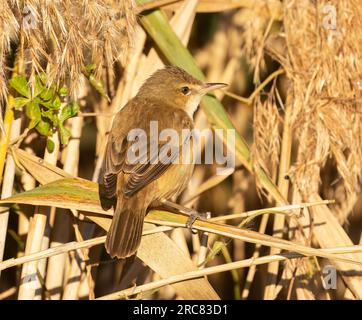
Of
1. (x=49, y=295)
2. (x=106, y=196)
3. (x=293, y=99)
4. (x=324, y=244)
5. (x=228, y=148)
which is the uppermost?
(x=293, y=99)

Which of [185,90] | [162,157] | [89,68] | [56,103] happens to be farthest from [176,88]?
[56,103]

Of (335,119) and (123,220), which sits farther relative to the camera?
(335,119)

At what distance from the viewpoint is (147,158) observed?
A: 3.44 metres

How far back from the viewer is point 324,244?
3.59 meters

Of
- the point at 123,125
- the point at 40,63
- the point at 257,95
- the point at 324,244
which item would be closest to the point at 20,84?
the point at 40,63

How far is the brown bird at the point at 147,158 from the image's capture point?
3.19 metres

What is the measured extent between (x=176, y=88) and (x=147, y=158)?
726 mm

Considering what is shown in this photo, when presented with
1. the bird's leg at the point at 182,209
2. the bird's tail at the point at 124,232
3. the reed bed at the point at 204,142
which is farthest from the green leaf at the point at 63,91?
the bird's leg at the point at 182,209

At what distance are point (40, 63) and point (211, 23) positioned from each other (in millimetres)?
1760

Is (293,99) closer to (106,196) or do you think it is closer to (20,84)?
(106,196)

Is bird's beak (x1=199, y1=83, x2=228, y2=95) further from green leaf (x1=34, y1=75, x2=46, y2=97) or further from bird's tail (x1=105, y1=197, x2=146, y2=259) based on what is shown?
green leaf (x1=34, y1=75, x2=46, y2=97)

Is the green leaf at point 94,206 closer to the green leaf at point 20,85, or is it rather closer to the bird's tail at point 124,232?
the bird's tail at point 124,232

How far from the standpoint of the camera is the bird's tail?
10.2ft

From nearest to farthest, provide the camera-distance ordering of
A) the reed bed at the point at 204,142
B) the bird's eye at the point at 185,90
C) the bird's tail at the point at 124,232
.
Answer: the reed bed at the point at 204,142
the bird's tail at the point at 124,232
the bird's eye at the point at 185,90
